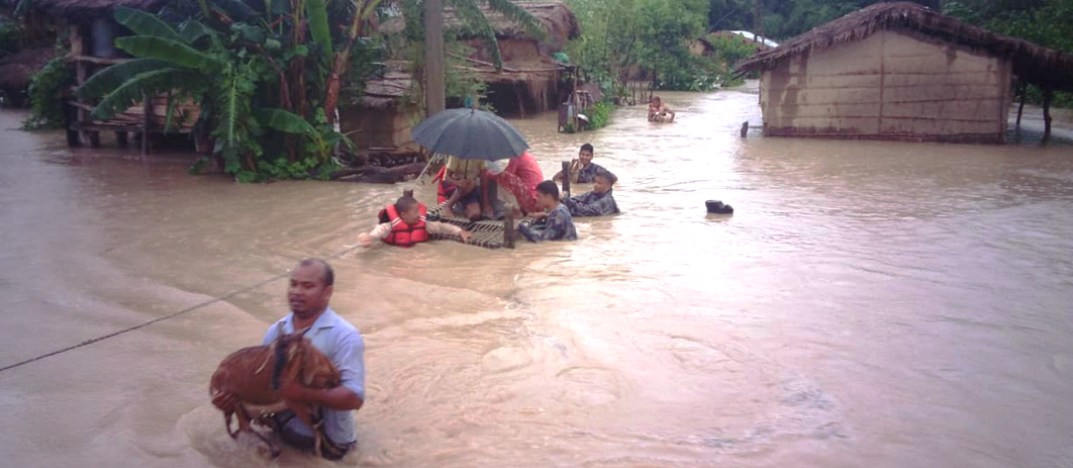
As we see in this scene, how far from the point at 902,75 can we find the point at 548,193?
1276 centimetres

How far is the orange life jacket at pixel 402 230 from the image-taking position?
8.42m

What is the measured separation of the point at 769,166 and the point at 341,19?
771cm

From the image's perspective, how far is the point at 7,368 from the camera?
5211 millimetres

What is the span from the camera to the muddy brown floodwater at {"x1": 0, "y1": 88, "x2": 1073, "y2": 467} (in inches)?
176

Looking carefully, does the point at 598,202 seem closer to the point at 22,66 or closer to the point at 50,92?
the point at 50,92

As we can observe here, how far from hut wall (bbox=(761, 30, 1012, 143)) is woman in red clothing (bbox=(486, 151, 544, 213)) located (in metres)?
11.5

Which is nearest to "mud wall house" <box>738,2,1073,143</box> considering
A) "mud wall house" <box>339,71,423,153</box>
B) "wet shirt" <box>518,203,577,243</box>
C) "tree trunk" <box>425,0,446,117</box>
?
"mud wall house" <box>339,71,423,153</box>

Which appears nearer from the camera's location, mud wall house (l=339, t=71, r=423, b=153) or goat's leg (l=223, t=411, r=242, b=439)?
goat's leg (l=223, t=411, r=242, b=439)

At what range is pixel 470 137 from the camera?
845 centimetres

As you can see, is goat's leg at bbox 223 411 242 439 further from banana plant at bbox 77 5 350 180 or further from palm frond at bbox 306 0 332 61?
palm frond at bbox 306 0 332 61

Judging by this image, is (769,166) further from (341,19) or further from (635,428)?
(635,428)

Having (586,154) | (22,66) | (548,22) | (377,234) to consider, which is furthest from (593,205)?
(22,66)

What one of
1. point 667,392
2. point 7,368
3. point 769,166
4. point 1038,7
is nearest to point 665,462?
point 667,392

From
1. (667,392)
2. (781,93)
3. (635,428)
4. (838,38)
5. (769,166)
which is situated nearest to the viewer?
(635,428)
